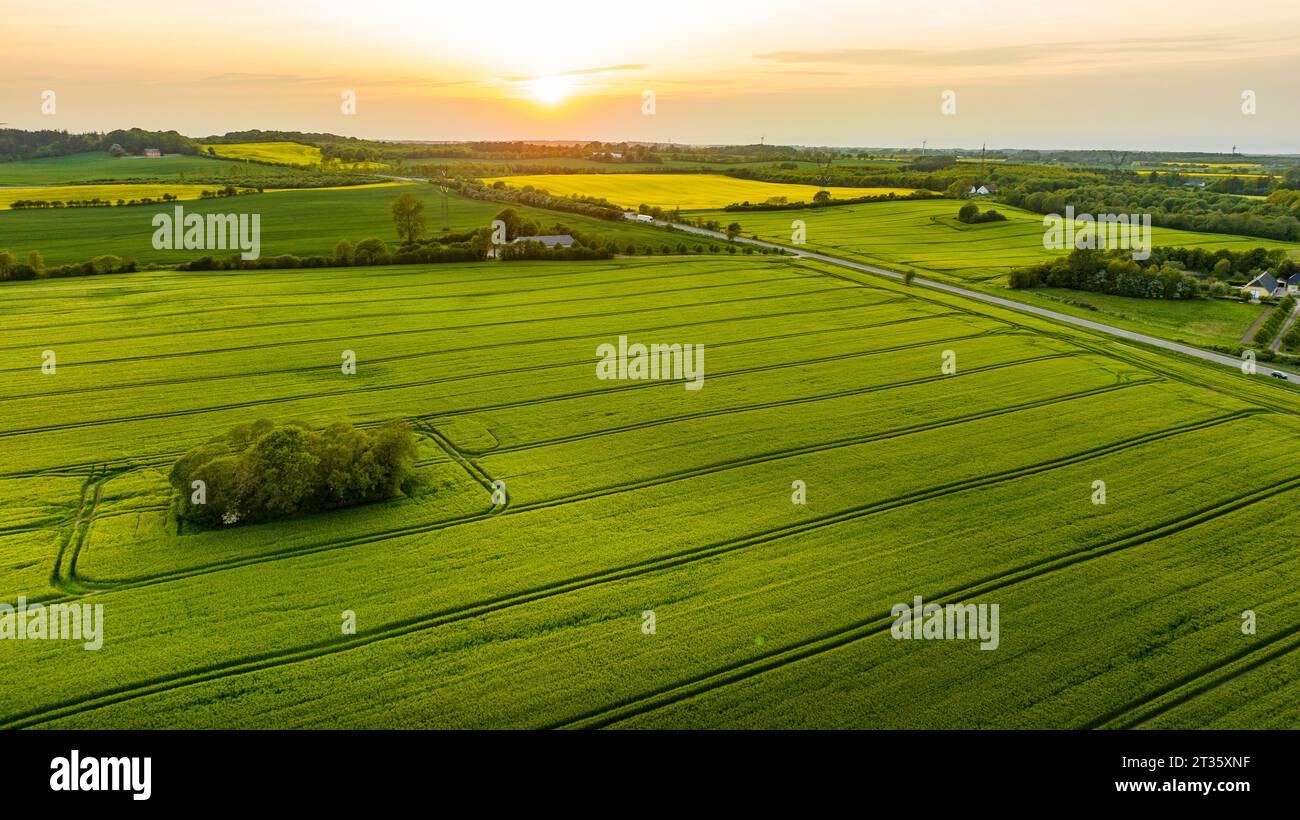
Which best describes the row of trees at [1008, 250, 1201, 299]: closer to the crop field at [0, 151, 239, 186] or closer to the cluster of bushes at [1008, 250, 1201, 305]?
the cluster of bushes at [1008, 250, 1201, 305]

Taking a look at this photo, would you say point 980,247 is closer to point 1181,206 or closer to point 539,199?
point 1181,206

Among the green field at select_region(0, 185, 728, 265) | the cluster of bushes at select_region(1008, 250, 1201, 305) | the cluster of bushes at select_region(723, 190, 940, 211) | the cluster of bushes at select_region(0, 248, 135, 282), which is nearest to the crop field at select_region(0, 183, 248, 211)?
the green field at select_region(0, 185, 728, 265)

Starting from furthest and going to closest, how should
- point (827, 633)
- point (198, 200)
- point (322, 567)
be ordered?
point (198, 200) < point (322, 567) < point (827, 633)

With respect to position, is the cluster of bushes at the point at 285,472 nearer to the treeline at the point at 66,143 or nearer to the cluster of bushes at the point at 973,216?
the cluster of bushes at the point at 973,216

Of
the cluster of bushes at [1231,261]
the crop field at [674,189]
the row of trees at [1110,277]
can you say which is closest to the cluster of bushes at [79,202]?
the crop field at [674,189]
